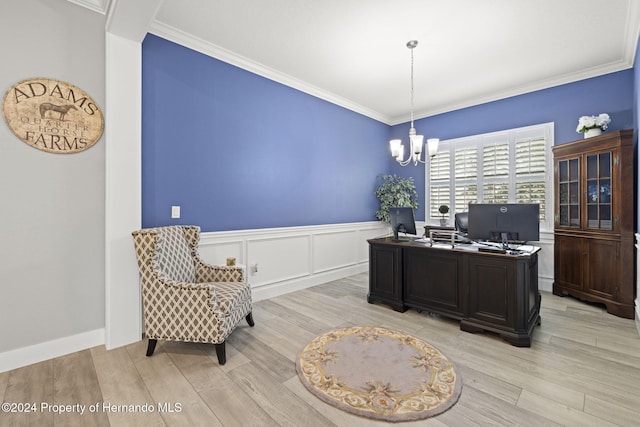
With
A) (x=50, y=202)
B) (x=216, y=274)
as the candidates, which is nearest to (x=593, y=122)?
(x=216, y=274)

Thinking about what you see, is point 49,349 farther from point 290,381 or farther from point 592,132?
point 592,132

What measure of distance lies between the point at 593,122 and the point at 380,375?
4128mm

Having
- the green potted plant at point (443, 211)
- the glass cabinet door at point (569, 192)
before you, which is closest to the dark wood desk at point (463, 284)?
the green potted plant at point (443, 211)

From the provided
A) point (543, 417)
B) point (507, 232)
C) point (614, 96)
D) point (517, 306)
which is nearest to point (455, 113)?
point (614, 96)

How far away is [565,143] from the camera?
154 inches

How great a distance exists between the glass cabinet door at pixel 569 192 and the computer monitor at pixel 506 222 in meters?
1.72

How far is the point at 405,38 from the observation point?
3133mm

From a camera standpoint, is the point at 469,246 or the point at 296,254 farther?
the point at 296,254

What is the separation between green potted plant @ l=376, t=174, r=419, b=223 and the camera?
5.51 m

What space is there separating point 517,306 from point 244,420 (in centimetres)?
246

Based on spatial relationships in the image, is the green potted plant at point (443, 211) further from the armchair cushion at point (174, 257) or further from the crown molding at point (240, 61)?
the armchair cushion at point (174, 257)

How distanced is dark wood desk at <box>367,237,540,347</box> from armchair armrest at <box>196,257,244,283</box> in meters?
1.76

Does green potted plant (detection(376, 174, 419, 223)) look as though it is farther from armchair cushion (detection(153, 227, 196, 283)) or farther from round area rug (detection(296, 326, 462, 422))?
armchair cushion (detection(153, 227, 196, 283))

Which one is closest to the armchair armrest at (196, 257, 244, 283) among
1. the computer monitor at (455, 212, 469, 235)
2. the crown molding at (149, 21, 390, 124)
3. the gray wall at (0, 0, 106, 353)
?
the gray wall at (0, 0, 106, 353)
